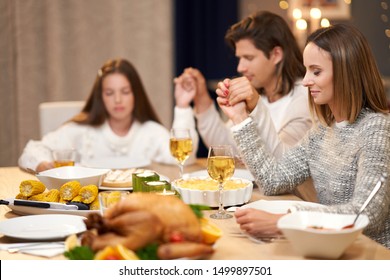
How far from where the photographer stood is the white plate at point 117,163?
2.51 meters

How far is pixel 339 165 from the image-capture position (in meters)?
1.81

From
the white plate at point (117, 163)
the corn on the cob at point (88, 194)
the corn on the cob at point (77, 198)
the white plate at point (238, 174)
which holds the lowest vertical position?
the white plate at point (117, 163)

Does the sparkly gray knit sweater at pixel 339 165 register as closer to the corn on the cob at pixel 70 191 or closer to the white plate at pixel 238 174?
the white plate at pixel 238 174

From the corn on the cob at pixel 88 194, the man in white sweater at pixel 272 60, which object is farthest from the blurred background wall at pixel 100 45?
the corn on the cob at pixel 88 194

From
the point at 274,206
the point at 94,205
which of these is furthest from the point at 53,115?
the point at 274,206

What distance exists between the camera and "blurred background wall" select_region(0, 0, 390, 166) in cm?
440

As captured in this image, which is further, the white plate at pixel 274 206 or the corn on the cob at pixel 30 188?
the corn on the cob at pixel 30 188

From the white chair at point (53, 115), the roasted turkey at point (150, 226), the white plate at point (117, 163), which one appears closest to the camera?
the roasted turkey at point (150, 226)

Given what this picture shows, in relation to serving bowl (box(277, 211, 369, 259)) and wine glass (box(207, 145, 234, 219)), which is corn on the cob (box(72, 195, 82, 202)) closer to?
wine glass (box(207, 145, 234, 219))

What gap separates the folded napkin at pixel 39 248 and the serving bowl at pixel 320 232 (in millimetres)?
487

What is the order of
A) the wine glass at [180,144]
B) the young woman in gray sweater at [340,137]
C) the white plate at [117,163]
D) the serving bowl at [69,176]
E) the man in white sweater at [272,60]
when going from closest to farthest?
the young woman in gray sweater at [340,137] < the serving bowl at [69,176] < the wine glass at [180,144] < the white plate at [117,163] < the man in white sweater at [272,60]
